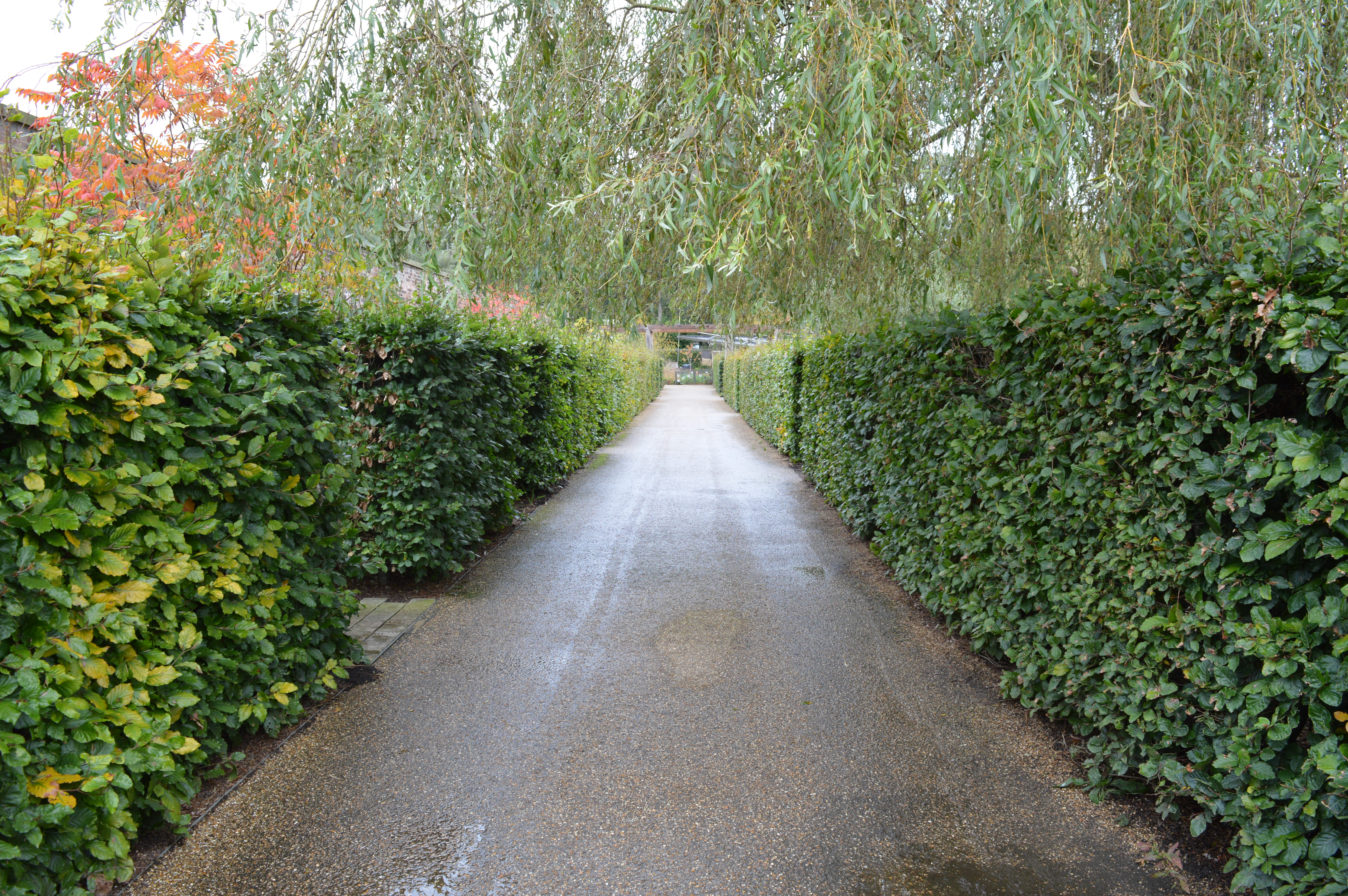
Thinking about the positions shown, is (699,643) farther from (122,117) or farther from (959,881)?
(122,117)

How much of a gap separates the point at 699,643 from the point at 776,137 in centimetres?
311

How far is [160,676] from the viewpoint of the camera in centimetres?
264

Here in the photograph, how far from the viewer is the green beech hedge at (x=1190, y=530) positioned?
219 cm

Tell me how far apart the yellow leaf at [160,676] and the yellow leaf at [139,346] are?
1032 mm

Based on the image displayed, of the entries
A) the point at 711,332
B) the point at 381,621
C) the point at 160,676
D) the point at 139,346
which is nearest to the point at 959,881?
the point at 160,676

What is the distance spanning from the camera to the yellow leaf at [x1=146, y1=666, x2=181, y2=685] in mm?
2615

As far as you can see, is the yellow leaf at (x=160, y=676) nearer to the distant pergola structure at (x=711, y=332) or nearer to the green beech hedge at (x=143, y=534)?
the green beech hedge at (x=143, y=534)

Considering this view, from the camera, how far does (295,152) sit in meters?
4.81

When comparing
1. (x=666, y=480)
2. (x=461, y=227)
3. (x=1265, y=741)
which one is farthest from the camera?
(x=666, y=480)

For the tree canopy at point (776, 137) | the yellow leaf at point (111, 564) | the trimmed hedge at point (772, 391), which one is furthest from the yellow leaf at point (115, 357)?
the trimmed hedge at point (772, 391)

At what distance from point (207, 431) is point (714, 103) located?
2.87 m

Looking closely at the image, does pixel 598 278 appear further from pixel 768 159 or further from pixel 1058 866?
pixel 1058 866

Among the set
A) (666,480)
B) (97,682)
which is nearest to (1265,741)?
(97,682)

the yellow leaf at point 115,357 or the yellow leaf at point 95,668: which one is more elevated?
the yellow leaf at point 115,357
